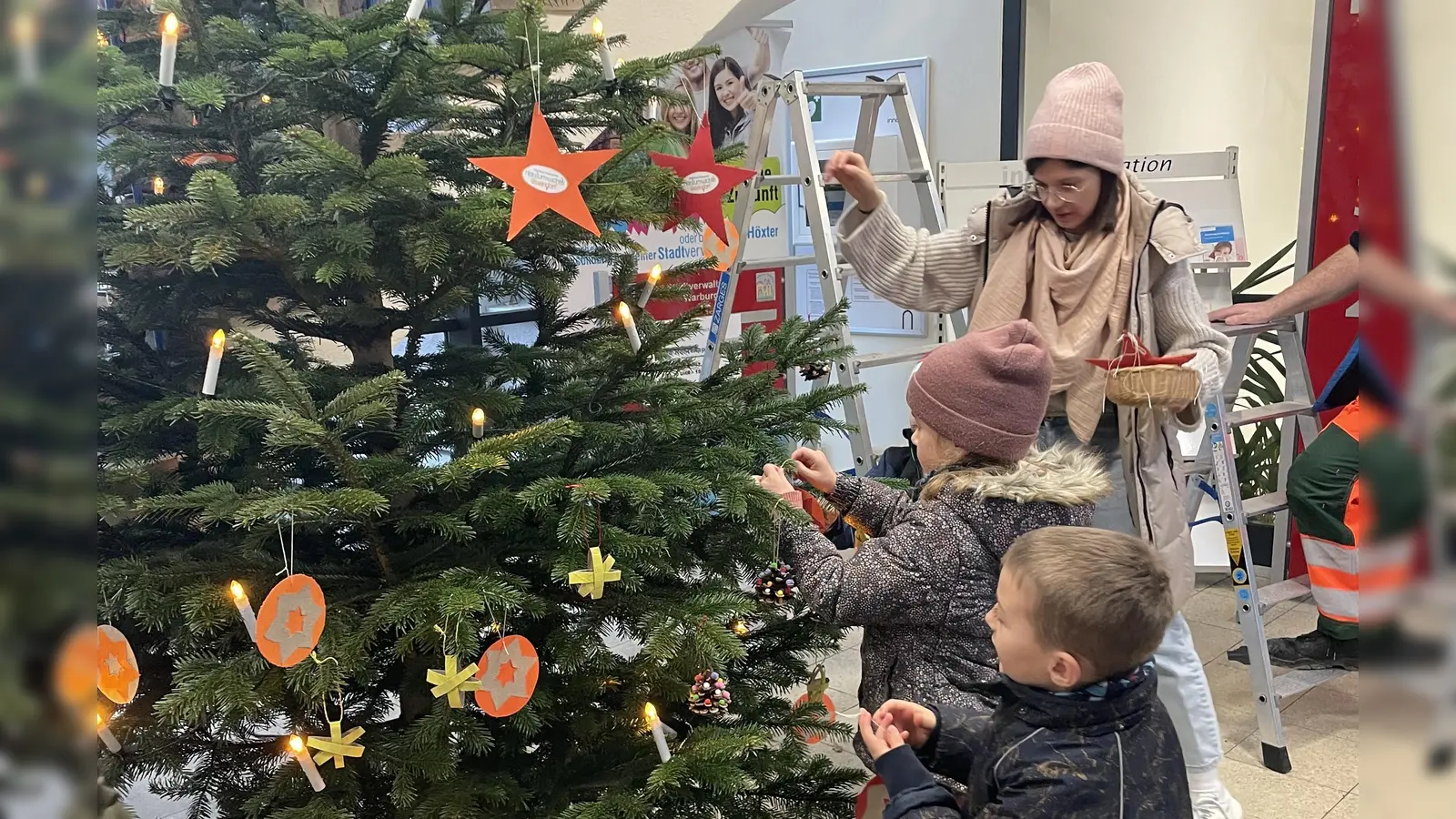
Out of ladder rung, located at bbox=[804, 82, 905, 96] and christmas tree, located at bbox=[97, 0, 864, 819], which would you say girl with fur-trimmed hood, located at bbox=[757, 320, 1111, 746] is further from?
ladder rung, located at bbox=[804, 82, 905, 96]

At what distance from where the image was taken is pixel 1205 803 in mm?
2281

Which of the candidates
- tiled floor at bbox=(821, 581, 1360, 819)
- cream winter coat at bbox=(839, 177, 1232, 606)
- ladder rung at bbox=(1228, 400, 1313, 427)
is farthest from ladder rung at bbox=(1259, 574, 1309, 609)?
cream winter coat at bbox=(839, 177, 1232, 606)

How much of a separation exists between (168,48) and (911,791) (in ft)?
4.12

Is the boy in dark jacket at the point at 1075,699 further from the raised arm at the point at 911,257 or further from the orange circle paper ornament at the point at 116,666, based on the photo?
the raised arm at the point at 911,257

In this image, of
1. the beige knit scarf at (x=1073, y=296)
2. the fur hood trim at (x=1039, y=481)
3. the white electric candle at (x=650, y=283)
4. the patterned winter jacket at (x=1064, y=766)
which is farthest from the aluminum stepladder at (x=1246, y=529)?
the white electric candle at (x=650, y=283)

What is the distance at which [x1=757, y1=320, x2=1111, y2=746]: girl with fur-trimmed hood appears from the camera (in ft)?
5.16

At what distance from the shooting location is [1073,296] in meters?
2.12

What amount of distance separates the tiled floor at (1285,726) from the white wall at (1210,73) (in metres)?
2.03

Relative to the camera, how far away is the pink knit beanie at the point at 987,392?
1593 mm

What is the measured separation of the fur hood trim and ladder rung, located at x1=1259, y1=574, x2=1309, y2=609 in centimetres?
152

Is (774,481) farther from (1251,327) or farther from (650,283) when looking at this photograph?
(1251,327)

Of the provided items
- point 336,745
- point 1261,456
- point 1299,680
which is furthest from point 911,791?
point 1261,456

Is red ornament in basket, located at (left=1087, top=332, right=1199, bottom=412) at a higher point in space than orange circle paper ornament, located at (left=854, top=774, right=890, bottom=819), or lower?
higher
